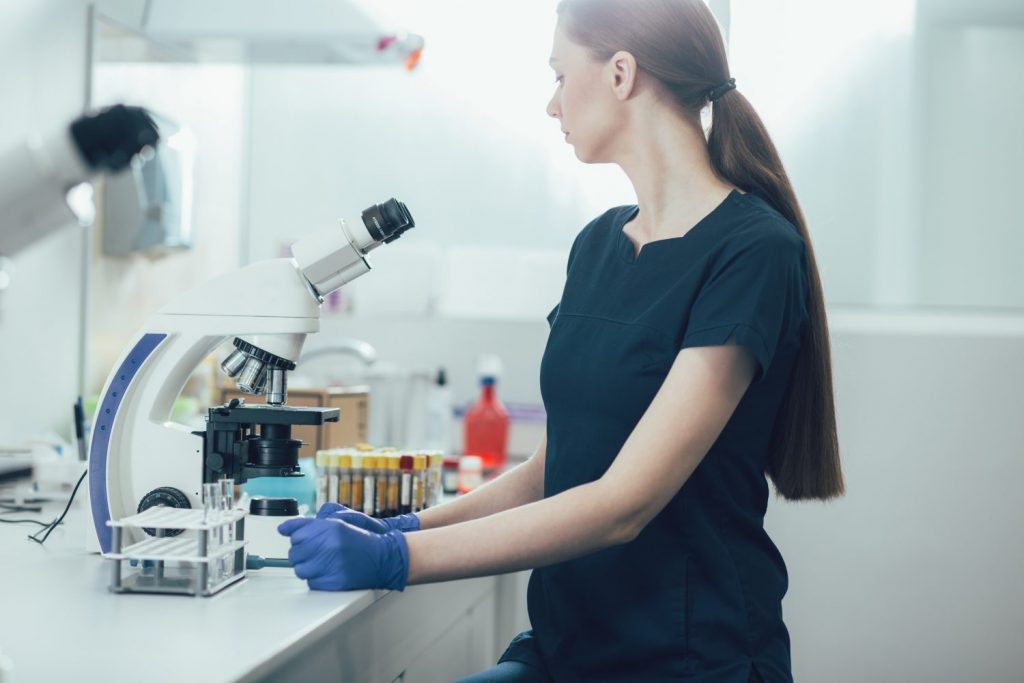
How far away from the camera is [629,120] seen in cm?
138

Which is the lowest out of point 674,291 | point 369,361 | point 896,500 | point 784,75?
point 896,500

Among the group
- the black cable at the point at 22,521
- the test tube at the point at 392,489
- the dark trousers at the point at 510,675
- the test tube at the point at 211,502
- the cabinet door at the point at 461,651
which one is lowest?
the cabinet door at the point at 461,651

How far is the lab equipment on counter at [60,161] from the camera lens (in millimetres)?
682

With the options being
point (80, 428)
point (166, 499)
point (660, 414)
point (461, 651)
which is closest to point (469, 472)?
point (461, 651)

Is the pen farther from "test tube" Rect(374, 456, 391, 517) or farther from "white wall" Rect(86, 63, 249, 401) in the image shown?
"test tube" Rect(374, 456, 391, 517)

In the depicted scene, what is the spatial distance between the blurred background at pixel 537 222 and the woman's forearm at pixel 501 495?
3.41 ft

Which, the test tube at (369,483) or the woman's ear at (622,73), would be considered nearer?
the woman's ear at (622,73)

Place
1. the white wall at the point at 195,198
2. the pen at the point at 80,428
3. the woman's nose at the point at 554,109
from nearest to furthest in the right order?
the woman's nose at the point at 554,109 < the pen at the point at 80,428 < the white wall at the point at 195,198

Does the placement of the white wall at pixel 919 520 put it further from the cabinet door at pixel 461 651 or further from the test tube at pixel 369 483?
the test tube at pixel 369 483

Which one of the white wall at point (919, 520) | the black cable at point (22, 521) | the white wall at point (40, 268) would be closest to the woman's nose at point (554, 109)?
the black cable at point (22, 521)

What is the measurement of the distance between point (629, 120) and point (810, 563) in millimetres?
1467

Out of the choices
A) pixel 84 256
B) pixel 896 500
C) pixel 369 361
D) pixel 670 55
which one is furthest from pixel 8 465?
pixel 896 500

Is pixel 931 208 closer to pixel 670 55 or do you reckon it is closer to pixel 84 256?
pixel 670 55

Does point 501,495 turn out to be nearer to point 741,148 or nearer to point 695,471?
point 695,471
